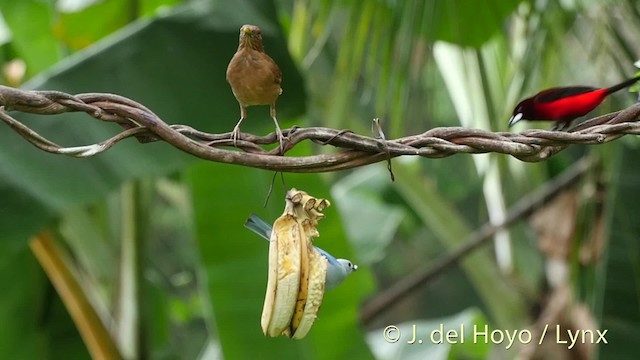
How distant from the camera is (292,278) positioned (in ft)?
1.78

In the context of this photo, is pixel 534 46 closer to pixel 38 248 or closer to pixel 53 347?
pixel 38 248

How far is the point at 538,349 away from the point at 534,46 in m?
Answer: 0.86

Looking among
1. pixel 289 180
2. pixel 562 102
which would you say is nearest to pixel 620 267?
pixel 289 180

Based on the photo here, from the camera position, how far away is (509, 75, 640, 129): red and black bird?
67 centimetres

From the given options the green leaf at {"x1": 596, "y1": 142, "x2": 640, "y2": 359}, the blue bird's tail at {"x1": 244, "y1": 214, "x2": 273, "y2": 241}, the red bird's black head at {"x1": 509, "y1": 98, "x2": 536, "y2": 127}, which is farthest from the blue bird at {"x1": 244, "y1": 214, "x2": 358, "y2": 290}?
the green leaf at {"x1": 596, "y1": 142, "x2": 640, "y2": 359}

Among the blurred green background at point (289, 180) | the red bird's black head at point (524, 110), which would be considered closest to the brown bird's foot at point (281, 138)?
the red bird's black head at point (524, 110)

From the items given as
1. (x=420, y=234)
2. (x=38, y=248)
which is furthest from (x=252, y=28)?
(x=420, y=234)

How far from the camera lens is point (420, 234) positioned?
451cm

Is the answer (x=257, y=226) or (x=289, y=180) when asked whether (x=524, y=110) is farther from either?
(x=289, y=180)

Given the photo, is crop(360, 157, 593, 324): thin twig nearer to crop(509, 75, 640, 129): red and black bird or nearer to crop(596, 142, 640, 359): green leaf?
crop(596, 142, 640, 359): green leaf

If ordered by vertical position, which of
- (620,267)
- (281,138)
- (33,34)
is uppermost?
(33,34)

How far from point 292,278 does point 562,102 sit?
0.87 ft

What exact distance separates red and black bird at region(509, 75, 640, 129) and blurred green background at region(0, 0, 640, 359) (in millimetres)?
490

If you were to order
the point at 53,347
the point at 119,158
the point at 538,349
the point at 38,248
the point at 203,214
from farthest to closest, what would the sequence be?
1. the point at 538,349
2. the point at 53,347
3. the point at 38,248
4. the point at 203,214
5. the point at 119,158
